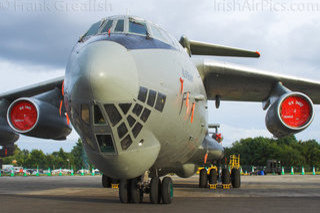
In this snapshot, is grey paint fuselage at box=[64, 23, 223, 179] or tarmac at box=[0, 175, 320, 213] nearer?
grey paint fuselage at box=[64, 23, 223, 179]

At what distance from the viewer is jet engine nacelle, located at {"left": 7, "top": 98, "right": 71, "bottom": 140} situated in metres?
8.62

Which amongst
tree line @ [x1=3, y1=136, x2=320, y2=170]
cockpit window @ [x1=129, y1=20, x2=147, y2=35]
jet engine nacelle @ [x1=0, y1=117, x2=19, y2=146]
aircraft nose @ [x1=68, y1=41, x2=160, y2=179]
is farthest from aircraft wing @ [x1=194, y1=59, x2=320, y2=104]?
tree line @ [x1=3, y1=136, x2=320, y2=170]

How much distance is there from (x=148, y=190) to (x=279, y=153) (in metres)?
66.4

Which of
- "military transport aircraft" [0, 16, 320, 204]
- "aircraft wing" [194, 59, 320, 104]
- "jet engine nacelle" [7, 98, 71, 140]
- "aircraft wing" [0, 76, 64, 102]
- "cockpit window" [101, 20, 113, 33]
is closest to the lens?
"military transport aircraft" [0, 16, 320, 204]

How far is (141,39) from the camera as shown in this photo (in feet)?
19.2

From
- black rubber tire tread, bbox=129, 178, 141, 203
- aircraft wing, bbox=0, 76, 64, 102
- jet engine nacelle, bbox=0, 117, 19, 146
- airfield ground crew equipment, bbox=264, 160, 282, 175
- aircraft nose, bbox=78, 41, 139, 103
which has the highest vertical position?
aircraft wing, bbox=0, 76, 64, 102

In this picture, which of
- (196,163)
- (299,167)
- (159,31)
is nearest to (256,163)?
(299,167)

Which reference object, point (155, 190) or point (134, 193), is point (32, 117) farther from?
point (155, 190)

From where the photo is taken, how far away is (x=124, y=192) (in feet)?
22.6

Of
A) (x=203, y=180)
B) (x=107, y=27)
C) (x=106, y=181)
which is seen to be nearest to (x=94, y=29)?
(x=107, y=27)

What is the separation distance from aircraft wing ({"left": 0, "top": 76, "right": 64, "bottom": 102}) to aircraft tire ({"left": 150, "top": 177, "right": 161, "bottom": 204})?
14.4 ft

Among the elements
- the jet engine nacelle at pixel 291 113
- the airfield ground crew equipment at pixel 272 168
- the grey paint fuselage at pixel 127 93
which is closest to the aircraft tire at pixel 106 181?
the grey paint fuselage at pixel 127 93

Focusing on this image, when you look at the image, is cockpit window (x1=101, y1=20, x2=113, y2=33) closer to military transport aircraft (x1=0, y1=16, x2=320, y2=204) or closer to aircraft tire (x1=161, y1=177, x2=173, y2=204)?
military transport aircraft (x1=0, y1=16, x2=320, y2=204)

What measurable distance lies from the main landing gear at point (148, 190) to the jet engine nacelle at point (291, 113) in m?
3.17
